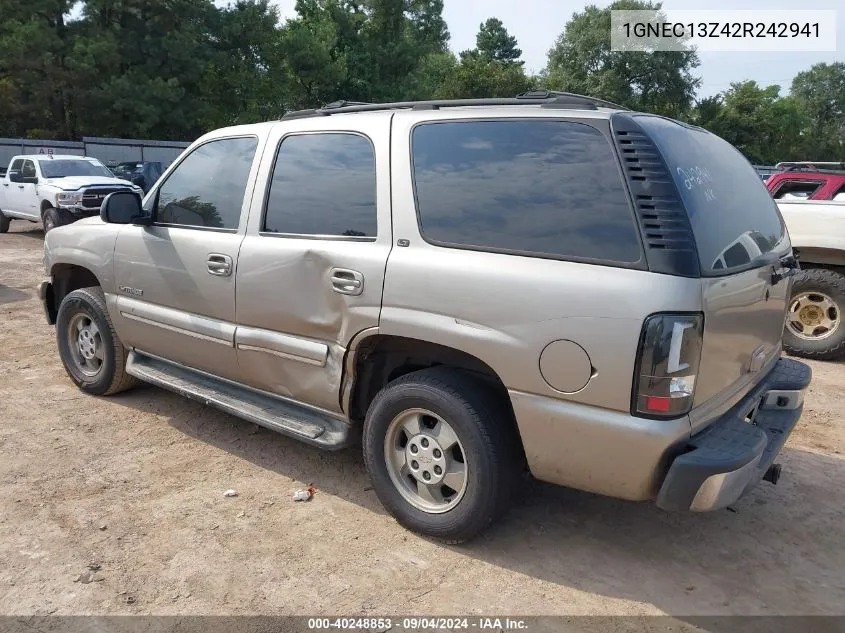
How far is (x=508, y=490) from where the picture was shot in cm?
308

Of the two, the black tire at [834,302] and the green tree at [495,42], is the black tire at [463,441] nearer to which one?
the black tire at [834,302]

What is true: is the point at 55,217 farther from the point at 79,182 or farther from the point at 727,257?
the point at 727,257

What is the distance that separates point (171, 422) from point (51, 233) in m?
1.73

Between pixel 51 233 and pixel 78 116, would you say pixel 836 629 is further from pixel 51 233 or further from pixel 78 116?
pixel 78 116

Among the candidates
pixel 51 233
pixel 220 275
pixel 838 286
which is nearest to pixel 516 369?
pixel 220 275

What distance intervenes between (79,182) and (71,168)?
114 cm

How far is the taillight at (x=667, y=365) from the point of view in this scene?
256cm

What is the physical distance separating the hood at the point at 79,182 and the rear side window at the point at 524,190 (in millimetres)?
12774

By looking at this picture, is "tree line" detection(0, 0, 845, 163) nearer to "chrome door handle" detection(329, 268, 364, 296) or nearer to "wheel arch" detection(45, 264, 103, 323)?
"wheel arch" detection(45, 264, 103, 323)

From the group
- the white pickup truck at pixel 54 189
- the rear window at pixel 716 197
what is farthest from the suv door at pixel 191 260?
the white pickup truck at pixel 54 189

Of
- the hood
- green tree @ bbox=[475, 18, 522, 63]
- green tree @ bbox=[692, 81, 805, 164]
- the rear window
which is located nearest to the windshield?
the hood

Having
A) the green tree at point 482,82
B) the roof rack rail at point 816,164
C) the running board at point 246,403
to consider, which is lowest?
the running board at point 246,403

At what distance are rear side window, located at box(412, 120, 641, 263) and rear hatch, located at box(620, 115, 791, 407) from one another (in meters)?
Result: 0.25

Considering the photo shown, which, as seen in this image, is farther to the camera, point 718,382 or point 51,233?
point 51,233
